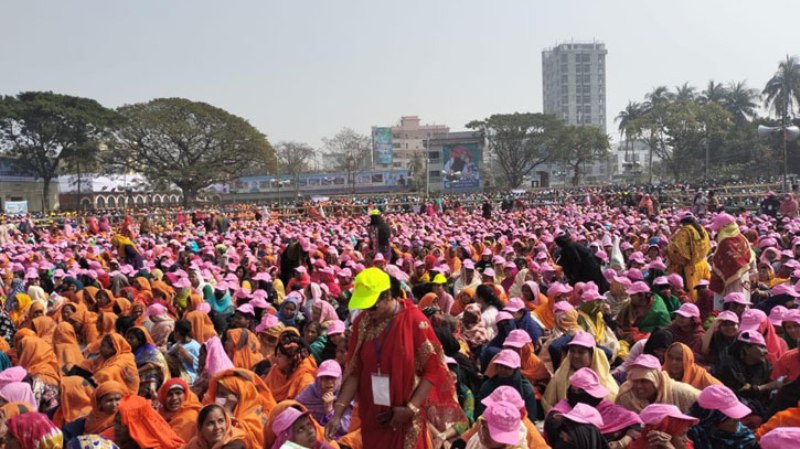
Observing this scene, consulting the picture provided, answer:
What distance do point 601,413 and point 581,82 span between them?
122 metres

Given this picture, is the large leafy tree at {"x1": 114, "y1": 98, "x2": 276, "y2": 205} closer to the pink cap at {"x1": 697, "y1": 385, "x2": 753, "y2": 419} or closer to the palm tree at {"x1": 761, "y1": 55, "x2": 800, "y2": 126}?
the palm tree at {"x1": 761, "y1": 55, "x2": 800, "y2": 126}

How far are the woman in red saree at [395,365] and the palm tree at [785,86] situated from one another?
48.8 meters

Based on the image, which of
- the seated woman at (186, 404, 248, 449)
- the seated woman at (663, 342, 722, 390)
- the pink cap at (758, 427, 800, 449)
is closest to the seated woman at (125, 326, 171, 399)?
the seated woman at (186, 404, 248, 449)

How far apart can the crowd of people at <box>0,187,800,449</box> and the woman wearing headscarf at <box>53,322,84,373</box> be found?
0.02m

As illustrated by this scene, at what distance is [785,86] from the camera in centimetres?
4544

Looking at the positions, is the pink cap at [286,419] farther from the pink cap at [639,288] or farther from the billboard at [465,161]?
the billboard at [465,161]

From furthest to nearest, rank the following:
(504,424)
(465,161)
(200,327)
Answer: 1. (465,161)
2. (200,327)
3. (504,424)

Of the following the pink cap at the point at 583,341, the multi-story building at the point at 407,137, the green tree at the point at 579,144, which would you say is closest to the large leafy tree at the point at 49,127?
the green tree at the point at 579,144

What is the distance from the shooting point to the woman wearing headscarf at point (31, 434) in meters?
3.50

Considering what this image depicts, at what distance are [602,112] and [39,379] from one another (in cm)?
12300

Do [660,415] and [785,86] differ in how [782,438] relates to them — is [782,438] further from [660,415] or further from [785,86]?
[785,86]

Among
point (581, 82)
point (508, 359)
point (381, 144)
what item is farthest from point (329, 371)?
point (581, 82)

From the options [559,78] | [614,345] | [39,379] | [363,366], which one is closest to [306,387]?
[363,366]

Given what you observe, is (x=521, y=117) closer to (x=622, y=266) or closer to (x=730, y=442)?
(x=622, y=266)
